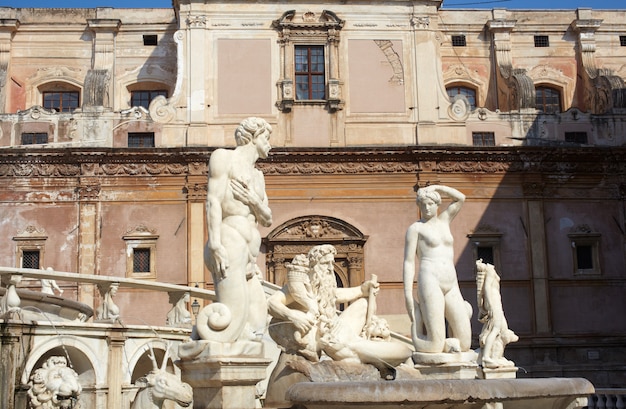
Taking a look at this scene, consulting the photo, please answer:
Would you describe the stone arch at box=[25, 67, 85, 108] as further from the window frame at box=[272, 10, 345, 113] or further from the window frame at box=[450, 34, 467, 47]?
the window frame at box=[450, 34, 467, 47]

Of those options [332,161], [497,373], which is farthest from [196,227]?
[497,373]

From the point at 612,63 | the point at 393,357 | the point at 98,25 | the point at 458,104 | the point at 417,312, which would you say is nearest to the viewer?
the point at 393,357

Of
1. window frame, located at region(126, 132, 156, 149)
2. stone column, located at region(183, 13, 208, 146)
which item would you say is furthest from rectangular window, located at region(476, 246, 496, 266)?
window frame, located at region(126, 132, 156, 149)

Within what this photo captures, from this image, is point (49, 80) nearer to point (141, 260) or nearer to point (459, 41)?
point (141, 260)

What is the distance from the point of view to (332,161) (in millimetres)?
26844

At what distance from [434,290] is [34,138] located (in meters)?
20.0

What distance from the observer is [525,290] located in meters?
26.8

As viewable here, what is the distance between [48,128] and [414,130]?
37.0 feet

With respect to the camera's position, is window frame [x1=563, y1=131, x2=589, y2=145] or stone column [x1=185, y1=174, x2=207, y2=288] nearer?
stone column [x1=185, y1=174, x2=207, y2=288]

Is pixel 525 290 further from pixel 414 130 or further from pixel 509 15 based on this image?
pixel 509 15

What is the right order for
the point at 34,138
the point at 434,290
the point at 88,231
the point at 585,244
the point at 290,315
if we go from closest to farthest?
the point at 290,315
the point at 434,290
the point at 88,231
the point at 34,138
the point at 585,244

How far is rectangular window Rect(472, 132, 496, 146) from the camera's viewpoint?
2798 centimetres

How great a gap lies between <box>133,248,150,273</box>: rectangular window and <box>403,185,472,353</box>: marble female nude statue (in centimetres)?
1683

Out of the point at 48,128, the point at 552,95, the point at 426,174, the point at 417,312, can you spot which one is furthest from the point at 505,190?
the point at 417,312
